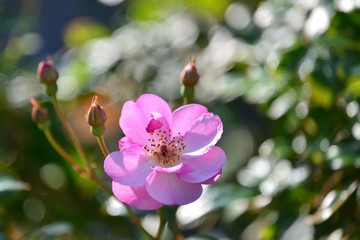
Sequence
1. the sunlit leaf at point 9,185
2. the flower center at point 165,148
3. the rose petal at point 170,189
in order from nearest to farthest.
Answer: the rose petal at point 170,189
the flower center at point 165,148
the sunlit leaf at point 9,185

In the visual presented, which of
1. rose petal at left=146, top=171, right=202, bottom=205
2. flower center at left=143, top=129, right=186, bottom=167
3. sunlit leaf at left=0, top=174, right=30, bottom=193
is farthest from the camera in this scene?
sunlit leaf at left=0, top=174, right=30, bottom=193

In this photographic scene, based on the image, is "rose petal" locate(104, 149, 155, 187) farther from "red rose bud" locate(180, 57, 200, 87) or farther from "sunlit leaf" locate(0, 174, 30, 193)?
"sunlit leaf" locate(0, 174, 30, 193)

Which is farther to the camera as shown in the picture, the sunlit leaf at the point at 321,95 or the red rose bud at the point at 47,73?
the sunlit leaf at the point at 321,95

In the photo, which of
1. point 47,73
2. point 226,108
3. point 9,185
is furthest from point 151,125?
point 226,108

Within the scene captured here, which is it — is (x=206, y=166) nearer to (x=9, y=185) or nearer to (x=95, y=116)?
(x=95, y=116)

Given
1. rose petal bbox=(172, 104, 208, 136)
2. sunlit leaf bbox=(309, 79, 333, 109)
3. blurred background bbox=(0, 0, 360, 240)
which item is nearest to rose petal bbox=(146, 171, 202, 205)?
rose petal bbox=(172, 104, 208, 136)

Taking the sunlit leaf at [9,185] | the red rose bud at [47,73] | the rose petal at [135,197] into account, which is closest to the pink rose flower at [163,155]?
the rose petal at [135,197]

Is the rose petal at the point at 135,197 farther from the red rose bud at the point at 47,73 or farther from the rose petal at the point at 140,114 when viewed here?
the red rose bud at the point at 47,73
